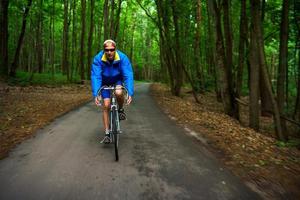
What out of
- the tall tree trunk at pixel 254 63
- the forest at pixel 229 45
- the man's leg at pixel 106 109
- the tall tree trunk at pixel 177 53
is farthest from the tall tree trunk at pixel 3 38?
the man's leg at pixel 106 109

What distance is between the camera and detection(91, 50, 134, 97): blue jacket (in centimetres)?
595

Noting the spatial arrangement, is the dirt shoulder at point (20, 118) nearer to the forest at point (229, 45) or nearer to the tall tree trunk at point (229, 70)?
the tall tree trunk at point (229, 70)

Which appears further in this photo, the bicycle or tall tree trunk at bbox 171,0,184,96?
tall tree trunk at bbox 171,0,184,96

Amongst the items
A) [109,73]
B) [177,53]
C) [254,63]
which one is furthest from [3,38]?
[109,73]

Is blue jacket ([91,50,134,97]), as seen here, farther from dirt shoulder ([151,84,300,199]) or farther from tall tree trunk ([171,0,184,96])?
tall tree trunk ([171,0,184,96])

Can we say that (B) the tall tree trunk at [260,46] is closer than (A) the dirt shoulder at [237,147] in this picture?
No

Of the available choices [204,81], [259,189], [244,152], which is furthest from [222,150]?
[204,81]

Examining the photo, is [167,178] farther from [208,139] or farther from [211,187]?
[208,139]

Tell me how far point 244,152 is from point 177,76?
1366cm

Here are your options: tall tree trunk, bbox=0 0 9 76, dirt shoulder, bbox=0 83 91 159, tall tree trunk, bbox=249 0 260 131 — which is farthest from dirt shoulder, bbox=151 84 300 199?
tall tree trunk, bbox=0 0 9 76

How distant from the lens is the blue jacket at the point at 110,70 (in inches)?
234

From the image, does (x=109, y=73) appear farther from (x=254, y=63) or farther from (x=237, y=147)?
(x=254, y=63)

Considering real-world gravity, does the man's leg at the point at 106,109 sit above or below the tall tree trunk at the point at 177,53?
below

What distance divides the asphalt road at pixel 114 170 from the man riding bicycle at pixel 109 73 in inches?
36.1
